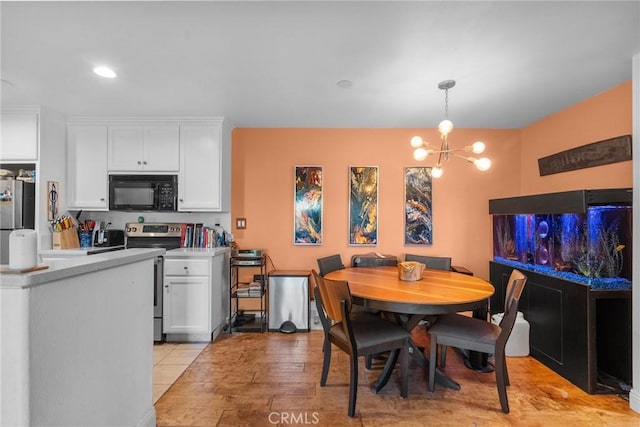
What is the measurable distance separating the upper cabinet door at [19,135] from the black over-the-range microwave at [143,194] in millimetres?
789

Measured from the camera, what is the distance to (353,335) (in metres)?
1.93

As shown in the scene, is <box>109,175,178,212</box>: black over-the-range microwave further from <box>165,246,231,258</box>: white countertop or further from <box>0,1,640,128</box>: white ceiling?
<box>0,1,640,128</box>: white ceiling

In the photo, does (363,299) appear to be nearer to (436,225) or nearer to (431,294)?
(431,294)

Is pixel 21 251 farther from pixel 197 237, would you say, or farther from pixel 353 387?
pixel 197 237

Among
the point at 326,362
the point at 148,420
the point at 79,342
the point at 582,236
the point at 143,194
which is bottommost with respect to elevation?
the point at 148,420

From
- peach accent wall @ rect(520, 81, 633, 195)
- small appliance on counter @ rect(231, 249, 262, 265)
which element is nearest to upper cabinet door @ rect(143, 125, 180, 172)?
small appliance on counter @ rect(231, 249, 262, 265)

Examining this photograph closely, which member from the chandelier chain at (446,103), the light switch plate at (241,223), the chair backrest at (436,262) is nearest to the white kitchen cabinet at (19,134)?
the light switch plate at (241,223)

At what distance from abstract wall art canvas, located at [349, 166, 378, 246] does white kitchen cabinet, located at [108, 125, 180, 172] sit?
2.11 meters

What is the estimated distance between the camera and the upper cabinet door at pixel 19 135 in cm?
296

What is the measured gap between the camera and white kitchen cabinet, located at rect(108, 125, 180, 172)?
10.8ft

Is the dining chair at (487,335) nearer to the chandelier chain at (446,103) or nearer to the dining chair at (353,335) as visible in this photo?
the dining chair at (353,335)

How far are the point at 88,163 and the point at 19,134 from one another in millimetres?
611

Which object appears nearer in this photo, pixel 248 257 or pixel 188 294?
pixel 188 294

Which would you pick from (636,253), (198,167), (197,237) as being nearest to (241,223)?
(197,237)
